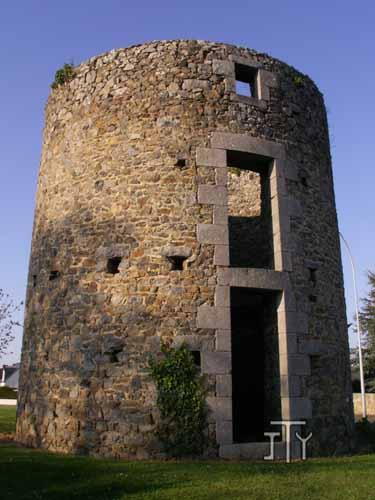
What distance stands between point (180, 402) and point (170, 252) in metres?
2.56

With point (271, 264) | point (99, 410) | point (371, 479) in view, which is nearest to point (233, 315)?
point (271, 264)

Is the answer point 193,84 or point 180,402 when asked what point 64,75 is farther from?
point 180,402

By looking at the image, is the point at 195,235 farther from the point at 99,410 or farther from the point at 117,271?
the point at 99,410

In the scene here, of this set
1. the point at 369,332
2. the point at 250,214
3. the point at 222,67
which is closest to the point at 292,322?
the point at 250,214

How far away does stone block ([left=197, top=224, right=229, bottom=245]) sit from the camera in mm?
9289

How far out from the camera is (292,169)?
34.4 feet

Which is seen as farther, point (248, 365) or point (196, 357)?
point (248, 365)

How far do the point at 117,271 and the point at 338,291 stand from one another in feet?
15.5

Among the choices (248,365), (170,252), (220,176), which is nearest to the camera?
(170,252)

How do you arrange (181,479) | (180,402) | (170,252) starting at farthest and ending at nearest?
(170,252)
(180,402)
(181,479)

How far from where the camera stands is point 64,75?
36.7 feet

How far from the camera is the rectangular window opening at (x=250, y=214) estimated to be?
10.6 m

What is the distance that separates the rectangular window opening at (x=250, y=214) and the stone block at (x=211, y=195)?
1027 mm

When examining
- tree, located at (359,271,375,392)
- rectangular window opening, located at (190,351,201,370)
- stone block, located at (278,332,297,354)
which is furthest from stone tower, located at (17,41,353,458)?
tree, located at (359,271,375,392)
